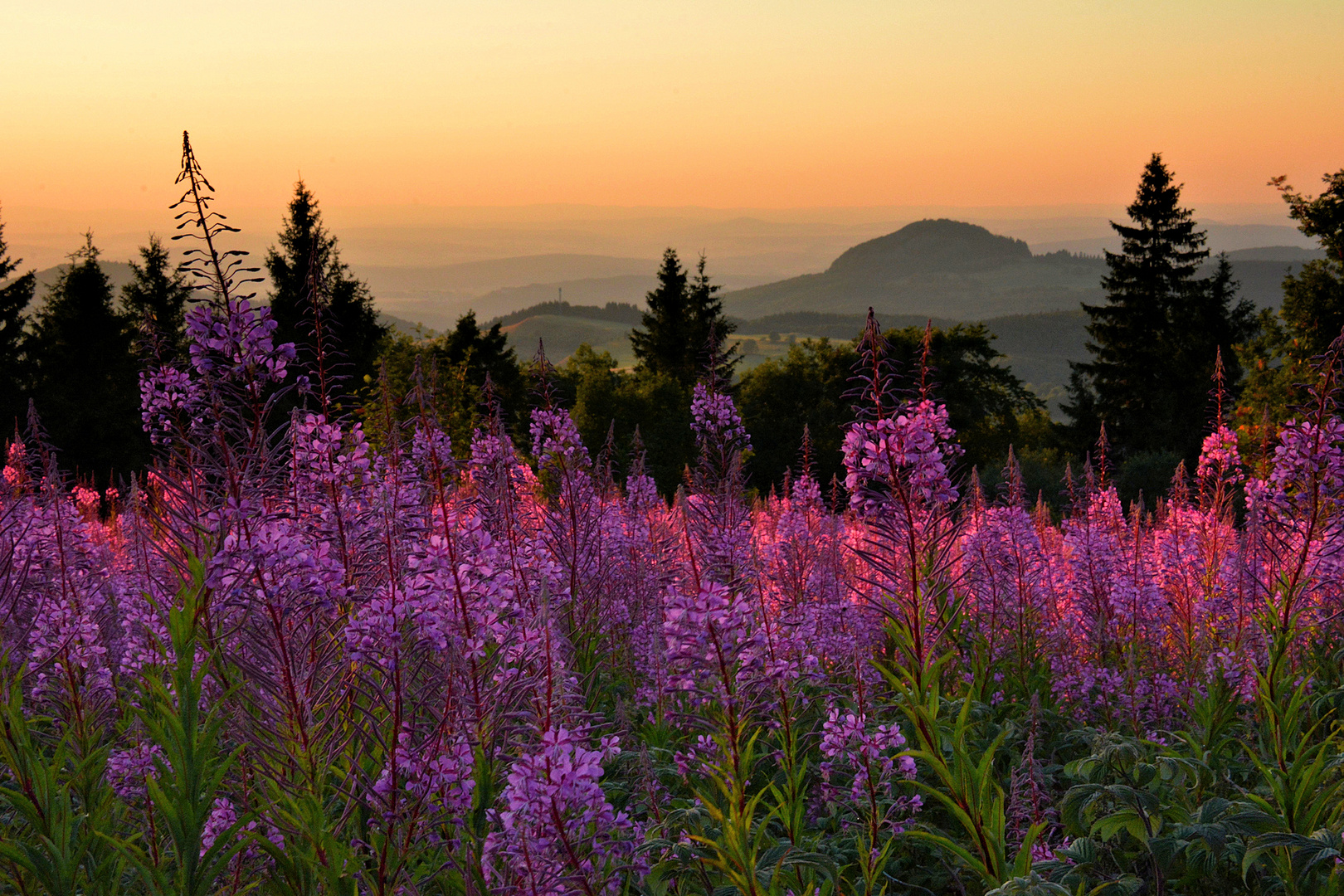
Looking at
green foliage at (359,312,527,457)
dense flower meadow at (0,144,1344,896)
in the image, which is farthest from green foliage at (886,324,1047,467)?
dense flower meadow at (0,144,1344,896)

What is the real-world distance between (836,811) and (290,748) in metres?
3.20

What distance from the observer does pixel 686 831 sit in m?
3.93

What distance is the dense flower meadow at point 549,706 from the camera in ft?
10.6

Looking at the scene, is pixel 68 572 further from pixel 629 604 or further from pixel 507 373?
pixel 507 373

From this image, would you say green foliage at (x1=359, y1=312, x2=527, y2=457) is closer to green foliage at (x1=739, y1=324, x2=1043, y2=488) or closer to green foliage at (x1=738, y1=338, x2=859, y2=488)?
green foliage at (x1=738, y1=338, x2=859, y2=488)

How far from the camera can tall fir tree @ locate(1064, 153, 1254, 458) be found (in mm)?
51406

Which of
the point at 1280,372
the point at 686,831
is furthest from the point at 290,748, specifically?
the point at 1280,372

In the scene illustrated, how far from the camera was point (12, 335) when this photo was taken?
158ft

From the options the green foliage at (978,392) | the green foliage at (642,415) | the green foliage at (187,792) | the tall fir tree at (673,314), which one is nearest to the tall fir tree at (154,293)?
the green foliage at (642,415)

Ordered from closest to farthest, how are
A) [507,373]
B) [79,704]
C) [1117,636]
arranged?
[79,704], [1117,636], [507,373]

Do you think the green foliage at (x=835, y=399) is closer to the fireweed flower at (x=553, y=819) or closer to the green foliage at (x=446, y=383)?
the green foliage at (x=446, y=383)

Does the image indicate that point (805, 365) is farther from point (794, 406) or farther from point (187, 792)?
point (187, 792)

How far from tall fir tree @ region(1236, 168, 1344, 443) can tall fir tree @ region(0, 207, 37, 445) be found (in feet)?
185

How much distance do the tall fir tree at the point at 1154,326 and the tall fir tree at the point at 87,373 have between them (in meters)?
54.4
